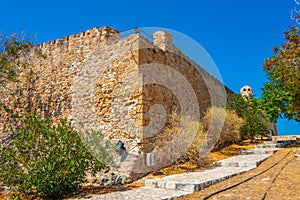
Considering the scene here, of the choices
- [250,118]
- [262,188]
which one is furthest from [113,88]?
[250,118]

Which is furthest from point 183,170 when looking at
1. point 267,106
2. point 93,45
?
point 267,106

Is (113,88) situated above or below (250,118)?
above

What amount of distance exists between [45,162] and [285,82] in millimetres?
10390

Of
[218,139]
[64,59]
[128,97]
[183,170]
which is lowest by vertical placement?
[183,170]

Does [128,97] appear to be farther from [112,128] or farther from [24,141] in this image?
[24,141]

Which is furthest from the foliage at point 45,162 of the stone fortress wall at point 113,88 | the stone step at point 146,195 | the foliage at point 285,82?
the foliage at point 285,82

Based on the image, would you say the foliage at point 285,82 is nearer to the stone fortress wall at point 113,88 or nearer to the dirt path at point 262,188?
the stone fortress wall at point 113,88

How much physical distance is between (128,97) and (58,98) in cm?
343

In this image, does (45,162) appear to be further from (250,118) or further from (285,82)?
(250,118)

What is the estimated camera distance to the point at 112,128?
7941 mm

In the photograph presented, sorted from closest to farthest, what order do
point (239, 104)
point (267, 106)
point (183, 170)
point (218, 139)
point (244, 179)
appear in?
point (244, 179)
point (183, 170)
point (218, 139)
point (267, 106)
point (239, 104)

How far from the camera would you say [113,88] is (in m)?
8.17

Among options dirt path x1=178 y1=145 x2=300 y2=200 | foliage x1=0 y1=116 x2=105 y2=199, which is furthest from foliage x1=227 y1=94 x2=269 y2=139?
foliage x1=0 y1=116 x2=105 y2=199

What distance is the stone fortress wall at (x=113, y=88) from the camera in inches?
298
